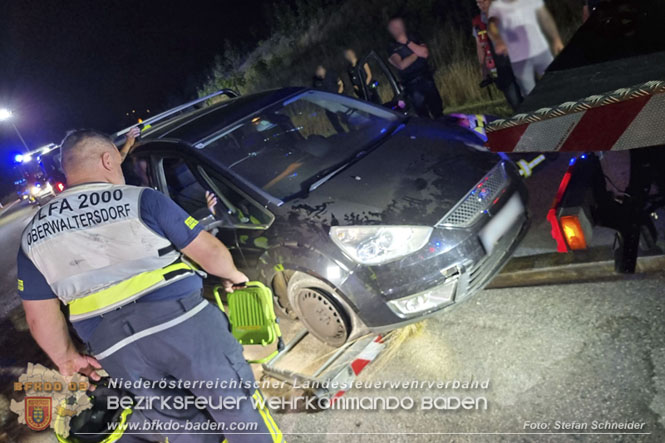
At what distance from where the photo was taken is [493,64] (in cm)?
530

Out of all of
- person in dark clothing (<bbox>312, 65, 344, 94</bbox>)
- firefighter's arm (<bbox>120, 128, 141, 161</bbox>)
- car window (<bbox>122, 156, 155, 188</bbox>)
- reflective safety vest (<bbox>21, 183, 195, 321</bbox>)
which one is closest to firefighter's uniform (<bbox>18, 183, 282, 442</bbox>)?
reflective safety vest (<bbox>21, 183, 195, 321</bbox>)

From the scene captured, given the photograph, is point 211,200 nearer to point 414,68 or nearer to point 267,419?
point 267,419

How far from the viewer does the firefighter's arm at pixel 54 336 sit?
209cm

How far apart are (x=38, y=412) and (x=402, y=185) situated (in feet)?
10.7

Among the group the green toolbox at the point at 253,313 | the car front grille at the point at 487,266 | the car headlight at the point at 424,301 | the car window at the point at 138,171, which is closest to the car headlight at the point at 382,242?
the car headlight at the point at 424,301

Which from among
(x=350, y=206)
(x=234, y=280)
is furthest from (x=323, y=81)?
(x=234, y=280)

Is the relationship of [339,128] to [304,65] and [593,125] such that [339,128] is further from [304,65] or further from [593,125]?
[304,65]

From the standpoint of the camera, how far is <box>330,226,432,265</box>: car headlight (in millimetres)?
2635

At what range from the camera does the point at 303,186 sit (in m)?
3.13

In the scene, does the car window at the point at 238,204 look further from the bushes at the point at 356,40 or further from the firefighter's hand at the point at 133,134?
the bushes at the point at 356,40

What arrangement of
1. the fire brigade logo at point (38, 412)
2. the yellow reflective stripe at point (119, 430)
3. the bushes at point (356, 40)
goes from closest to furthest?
the yellow reflective stripe at point (119, 430)
the fire brigade logo at point (38, 412)
the bushes at point (356, 40)

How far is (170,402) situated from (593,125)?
7.21 feet

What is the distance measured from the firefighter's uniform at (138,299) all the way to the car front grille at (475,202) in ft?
5.04

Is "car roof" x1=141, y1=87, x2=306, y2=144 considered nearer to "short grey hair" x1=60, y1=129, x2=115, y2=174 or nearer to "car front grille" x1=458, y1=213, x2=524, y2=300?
"short grey hair" x1=60, y1=129, x2=115, y2=174
